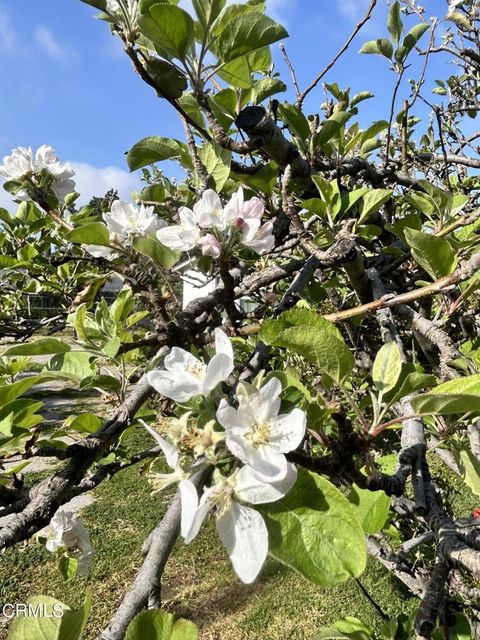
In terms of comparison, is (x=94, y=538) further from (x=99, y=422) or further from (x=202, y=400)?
(x=202, y=400)

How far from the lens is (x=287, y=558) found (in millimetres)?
587

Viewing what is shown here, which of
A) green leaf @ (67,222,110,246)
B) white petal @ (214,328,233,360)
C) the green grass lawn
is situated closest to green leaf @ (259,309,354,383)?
white petal @ (214,328,233,360)

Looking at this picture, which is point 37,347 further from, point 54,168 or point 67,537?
point 67,537

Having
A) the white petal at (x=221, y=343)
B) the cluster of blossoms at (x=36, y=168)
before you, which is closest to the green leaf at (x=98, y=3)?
the cluster of blossoms at (x=36, y=168)

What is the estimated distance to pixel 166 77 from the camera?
109cm

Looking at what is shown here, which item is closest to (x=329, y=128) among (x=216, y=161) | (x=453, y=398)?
(x=216, y=161)

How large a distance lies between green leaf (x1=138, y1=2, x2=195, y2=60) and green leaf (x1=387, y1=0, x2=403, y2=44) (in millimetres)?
1702

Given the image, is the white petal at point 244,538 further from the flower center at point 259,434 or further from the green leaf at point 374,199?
the green leaf at point 374,199

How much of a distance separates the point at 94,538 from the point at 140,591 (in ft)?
17.0

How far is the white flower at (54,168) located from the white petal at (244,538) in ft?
4.17

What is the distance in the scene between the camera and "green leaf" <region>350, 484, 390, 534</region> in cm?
85

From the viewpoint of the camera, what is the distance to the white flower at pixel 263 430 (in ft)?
1.90

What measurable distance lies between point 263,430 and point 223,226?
562mm

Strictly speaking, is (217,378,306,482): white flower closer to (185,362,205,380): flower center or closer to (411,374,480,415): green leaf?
(185,362,205,380): flower center
